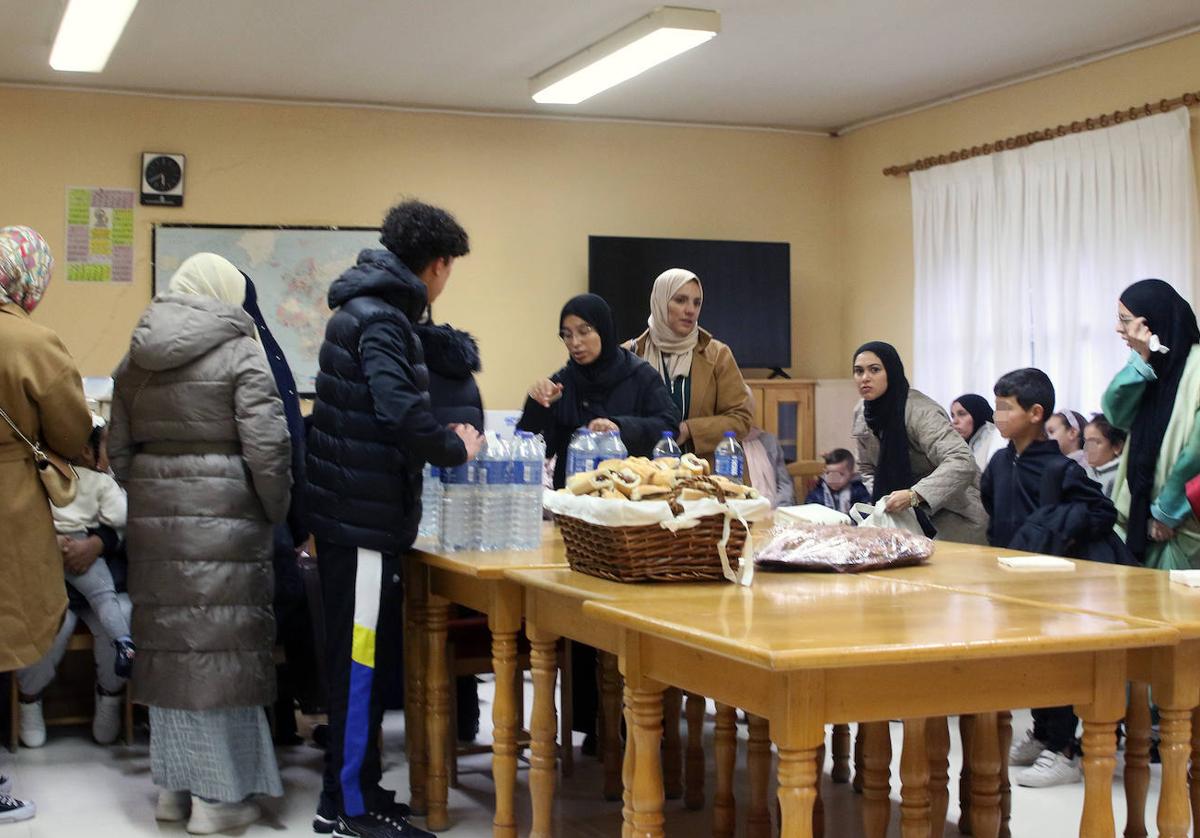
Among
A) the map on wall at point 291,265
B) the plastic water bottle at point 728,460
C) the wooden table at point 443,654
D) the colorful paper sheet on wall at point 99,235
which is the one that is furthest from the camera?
the map on wall at point 291,265

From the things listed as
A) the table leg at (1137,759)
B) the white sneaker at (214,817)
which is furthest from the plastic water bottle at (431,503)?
the table leg at (1137,759)

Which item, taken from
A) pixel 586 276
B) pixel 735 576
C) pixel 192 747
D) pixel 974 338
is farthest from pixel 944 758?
pixel 586 276

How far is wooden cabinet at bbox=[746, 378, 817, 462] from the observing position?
780cm

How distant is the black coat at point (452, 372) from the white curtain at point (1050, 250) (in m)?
3.38

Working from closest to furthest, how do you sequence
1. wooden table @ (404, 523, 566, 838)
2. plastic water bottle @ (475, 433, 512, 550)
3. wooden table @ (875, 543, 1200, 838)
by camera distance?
wooden table @ (875, 543, 1200, 838) → wooden table @ (404, 523, 566, 838) → plastic water bottle @ (475, 433, 512, 550)

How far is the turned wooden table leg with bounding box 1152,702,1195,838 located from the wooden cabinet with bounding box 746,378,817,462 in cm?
536

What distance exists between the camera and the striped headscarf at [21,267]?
374 centimetres

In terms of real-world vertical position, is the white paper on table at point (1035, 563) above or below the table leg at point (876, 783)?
above

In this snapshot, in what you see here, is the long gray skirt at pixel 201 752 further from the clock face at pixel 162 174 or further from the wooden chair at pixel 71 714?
the clock face at pixel 162 174

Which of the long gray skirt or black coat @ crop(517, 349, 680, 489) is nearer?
the long gray skirt

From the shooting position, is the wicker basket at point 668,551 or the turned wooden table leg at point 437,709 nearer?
the wicker basket at point 668,551

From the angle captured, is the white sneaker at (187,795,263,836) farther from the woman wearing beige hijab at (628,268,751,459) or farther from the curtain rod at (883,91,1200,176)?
the curtain rod at (883,91,1200,176)

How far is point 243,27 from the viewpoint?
5973mm

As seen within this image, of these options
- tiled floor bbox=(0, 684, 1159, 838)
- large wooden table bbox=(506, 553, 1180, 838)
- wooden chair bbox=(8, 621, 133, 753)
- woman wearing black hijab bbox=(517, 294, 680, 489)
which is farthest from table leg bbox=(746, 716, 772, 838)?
wooden chair bbox=(8, 621, 133, 753)
